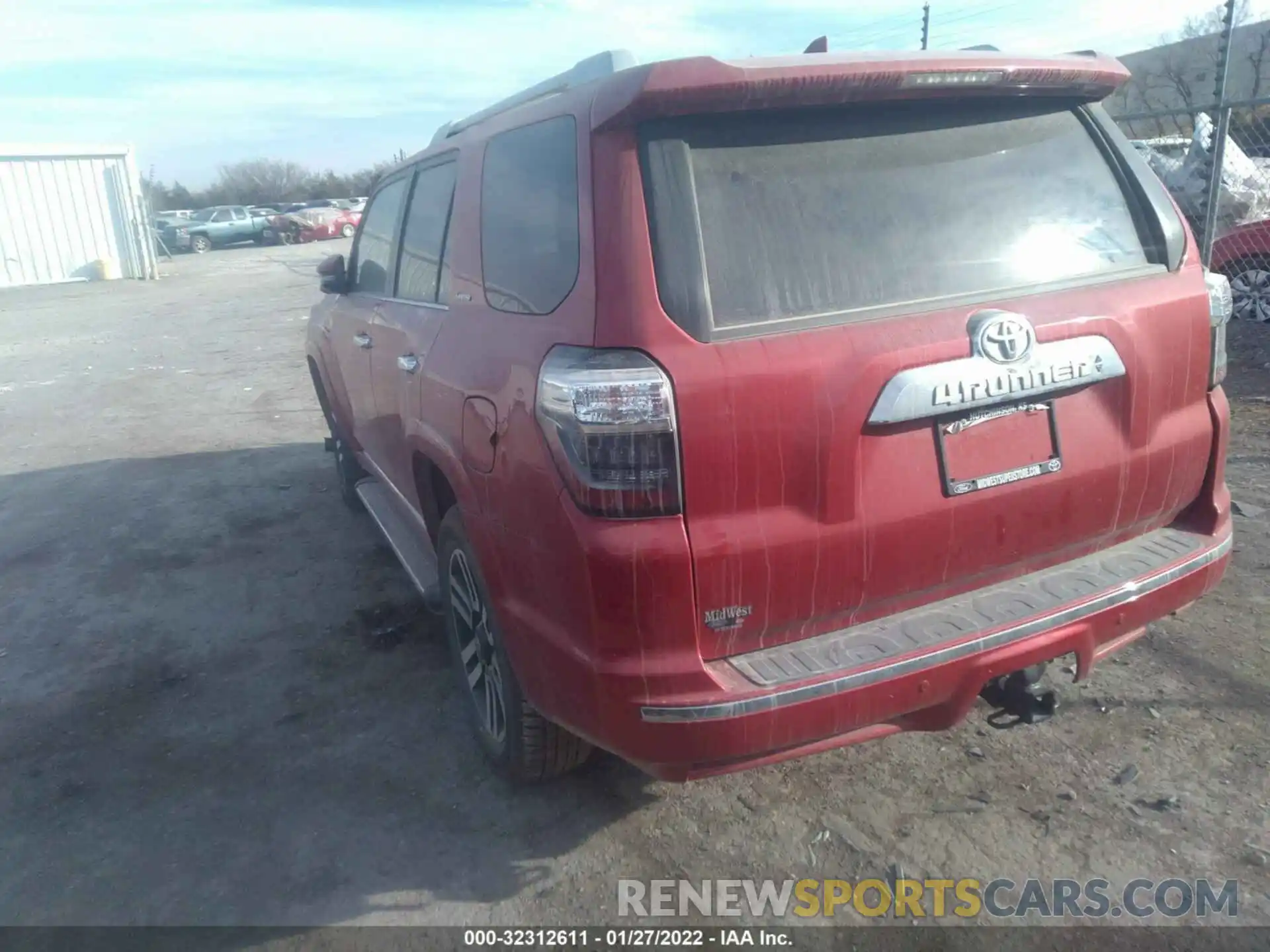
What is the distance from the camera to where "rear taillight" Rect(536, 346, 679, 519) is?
2160mm

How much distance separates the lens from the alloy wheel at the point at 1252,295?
871 centimetres

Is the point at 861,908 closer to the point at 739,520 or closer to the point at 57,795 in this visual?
the point at 739,520

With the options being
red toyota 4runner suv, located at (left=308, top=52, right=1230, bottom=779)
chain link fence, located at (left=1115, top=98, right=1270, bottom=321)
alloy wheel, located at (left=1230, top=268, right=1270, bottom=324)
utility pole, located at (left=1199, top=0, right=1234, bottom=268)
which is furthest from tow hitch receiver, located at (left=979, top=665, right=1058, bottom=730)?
alloy wheel, located at (left=1230, top=268, right=1270, bottom=324)

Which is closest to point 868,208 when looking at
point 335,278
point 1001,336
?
point 1001,336

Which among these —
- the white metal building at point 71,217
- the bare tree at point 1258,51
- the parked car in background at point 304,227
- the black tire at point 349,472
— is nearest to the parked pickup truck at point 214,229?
the parked car in background at point 304,227

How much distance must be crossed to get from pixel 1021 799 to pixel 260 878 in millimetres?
2258

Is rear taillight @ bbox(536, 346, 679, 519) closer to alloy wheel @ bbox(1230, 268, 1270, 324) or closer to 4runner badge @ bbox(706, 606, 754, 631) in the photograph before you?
4runner badge @ bbox(706, 606, 754, 631)

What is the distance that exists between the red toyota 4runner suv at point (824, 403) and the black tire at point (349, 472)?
3194 mm

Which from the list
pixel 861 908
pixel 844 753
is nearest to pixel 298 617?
pixel 844 753

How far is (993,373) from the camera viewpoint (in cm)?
237

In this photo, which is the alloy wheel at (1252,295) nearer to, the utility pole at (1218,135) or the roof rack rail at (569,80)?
the utility pole at (1218,135)

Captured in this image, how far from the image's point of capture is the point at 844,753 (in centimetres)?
324

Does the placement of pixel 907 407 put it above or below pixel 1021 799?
above

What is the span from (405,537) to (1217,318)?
3.04 meters
